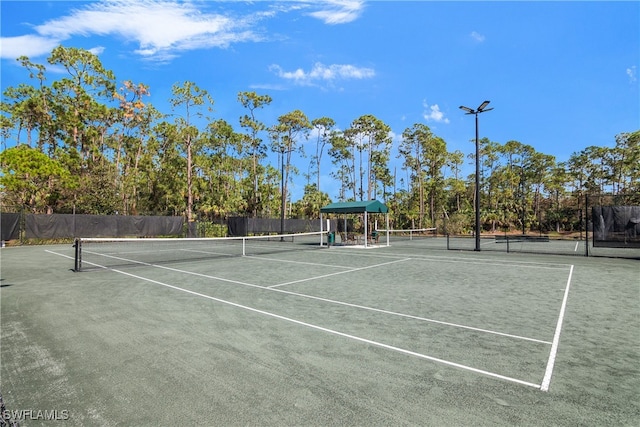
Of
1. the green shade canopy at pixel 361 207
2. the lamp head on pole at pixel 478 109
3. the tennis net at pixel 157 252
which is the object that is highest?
the lamp head on pole at pixel 478 109

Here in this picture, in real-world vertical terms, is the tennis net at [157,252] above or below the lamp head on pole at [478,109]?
below

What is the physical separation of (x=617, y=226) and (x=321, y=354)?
56.6ft

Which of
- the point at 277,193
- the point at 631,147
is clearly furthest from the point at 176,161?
the point at 631,147

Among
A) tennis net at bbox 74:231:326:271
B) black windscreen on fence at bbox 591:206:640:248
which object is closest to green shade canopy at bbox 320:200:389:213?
tennis net at bbox 74:231:326:271

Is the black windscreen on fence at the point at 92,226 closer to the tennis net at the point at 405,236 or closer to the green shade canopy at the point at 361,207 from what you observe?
the green shade canopy at the point at 361,207

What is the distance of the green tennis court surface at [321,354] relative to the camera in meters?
2.97

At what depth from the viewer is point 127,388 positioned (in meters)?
3.33

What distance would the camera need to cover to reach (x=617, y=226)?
49.0ft

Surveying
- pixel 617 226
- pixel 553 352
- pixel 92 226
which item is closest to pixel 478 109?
pixel 617 226

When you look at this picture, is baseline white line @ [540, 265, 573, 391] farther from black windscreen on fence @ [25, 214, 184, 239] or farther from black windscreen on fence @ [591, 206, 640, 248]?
black windscreen on fence @ [25, 214, 184, 239]

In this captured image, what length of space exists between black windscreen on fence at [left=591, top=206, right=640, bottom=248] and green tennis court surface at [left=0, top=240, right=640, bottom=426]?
28.5 feet

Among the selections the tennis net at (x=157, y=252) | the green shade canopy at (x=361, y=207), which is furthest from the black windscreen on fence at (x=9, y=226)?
the green shade canopy at (x=361, y=207)

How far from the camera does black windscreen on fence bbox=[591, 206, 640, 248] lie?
1473 cm

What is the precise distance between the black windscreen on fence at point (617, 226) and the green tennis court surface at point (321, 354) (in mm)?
8674
